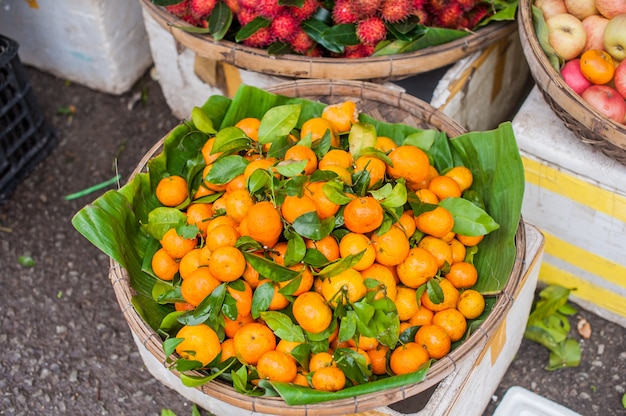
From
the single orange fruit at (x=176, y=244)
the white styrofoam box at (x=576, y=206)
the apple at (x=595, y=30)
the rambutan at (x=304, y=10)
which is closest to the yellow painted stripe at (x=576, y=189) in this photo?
the white styrofoam box at (x=576, y=206)

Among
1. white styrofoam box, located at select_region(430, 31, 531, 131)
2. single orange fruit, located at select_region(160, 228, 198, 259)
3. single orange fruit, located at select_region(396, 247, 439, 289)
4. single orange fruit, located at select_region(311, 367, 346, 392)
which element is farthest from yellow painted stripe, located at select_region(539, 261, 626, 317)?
single orange fruit, located at select_region(160, 228, 198, 259)

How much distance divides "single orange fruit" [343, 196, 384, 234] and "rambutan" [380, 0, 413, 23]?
619 mm

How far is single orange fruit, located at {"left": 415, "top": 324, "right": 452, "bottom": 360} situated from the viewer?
1.33 m

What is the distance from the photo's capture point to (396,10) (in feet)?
5.77

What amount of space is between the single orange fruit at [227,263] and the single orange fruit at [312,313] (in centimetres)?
13

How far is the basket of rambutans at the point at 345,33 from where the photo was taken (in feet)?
5.83

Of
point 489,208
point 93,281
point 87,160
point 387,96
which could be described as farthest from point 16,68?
point 489,208

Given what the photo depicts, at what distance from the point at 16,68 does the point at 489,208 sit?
A: 4.98 feet

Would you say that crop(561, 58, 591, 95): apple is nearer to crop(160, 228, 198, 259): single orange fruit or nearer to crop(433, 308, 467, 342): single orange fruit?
crop(433, 308, 467, 342): single orange fruit

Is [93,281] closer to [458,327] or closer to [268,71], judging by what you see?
[268,71]

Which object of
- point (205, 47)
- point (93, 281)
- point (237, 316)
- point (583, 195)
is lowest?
point (93, 281)

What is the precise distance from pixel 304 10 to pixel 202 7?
10.9 inches

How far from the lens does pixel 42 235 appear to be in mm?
2252

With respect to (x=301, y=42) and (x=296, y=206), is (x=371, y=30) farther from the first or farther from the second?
(x=296, y=206)
